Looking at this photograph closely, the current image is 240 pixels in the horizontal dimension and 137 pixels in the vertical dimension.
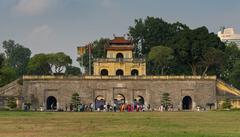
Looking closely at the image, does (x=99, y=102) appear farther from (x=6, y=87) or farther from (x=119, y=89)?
(x=6, y=87)

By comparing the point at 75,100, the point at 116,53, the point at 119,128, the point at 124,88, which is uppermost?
the point at 116,53

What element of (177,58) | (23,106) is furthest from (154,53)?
(23,106)

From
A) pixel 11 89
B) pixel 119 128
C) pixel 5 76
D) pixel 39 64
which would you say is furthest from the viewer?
pixel 39 64

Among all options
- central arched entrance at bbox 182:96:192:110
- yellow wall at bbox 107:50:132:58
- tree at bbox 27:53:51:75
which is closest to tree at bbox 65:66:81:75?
tree at bbox 27:53:51:75

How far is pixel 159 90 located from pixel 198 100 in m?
5.57

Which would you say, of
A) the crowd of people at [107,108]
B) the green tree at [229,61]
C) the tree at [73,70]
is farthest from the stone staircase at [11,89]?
the tree at [73,70]

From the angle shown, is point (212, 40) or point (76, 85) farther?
point (212, 40)

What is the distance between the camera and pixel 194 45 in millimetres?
96000

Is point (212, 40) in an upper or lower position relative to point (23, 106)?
upper

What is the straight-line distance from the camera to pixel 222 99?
8669 centimetres

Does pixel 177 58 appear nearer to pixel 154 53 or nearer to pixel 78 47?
pixel 154 53

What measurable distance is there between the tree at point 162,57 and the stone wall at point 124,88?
11.8 metres

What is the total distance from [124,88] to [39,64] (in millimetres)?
21079

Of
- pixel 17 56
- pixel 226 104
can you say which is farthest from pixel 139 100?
pixel 17 56
